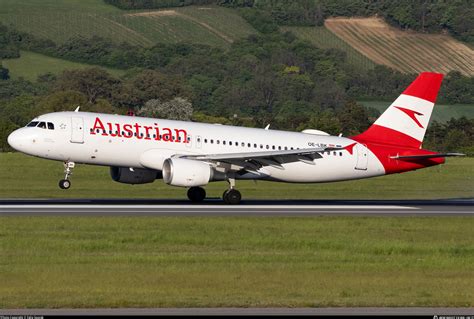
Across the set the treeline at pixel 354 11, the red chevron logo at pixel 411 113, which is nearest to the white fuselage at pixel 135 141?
the red chevron logo at pixel 411 113

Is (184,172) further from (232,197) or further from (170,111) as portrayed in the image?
(170,111)

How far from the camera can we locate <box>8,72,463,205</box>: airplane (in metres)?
43.4

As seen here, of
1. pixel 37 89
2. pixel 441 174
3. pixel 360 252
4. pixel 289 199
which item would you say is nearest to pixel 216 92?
pixel 37 89

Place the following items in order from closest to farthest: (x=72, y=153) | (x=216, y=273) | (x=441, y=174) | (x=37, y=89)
Answer: (x=216, y=273) → (x=72, y=153) → (x=441, y=174) → (x=37, y=89)

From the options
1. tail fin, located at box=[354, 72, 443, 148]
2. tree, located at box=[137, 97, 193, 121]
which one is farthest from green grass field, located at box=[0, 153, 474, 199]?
tree, located at box=[137, 97, 193, 121]

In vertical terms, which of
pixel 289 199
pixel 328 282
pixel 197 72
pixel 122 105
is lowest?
pixel 328 282

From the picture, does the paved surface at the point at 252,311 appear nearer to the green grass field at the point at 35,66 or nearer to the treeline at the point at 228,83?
the treeline at the point at 228,83

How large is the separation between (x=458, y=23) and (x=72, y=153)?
418 ft

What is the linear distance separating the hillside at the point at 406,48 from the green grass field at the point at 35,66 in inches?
1455

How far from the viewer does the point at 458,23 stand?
16300 cm

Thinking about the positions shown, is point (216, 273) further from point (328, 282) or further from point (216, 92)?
point (216, 92)

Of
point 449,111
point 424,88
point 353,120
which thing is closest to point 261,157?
point 424,88

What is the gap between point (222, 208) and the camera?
4191 cm

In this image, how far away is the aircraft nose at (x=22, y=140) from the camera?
4388 centimetres
